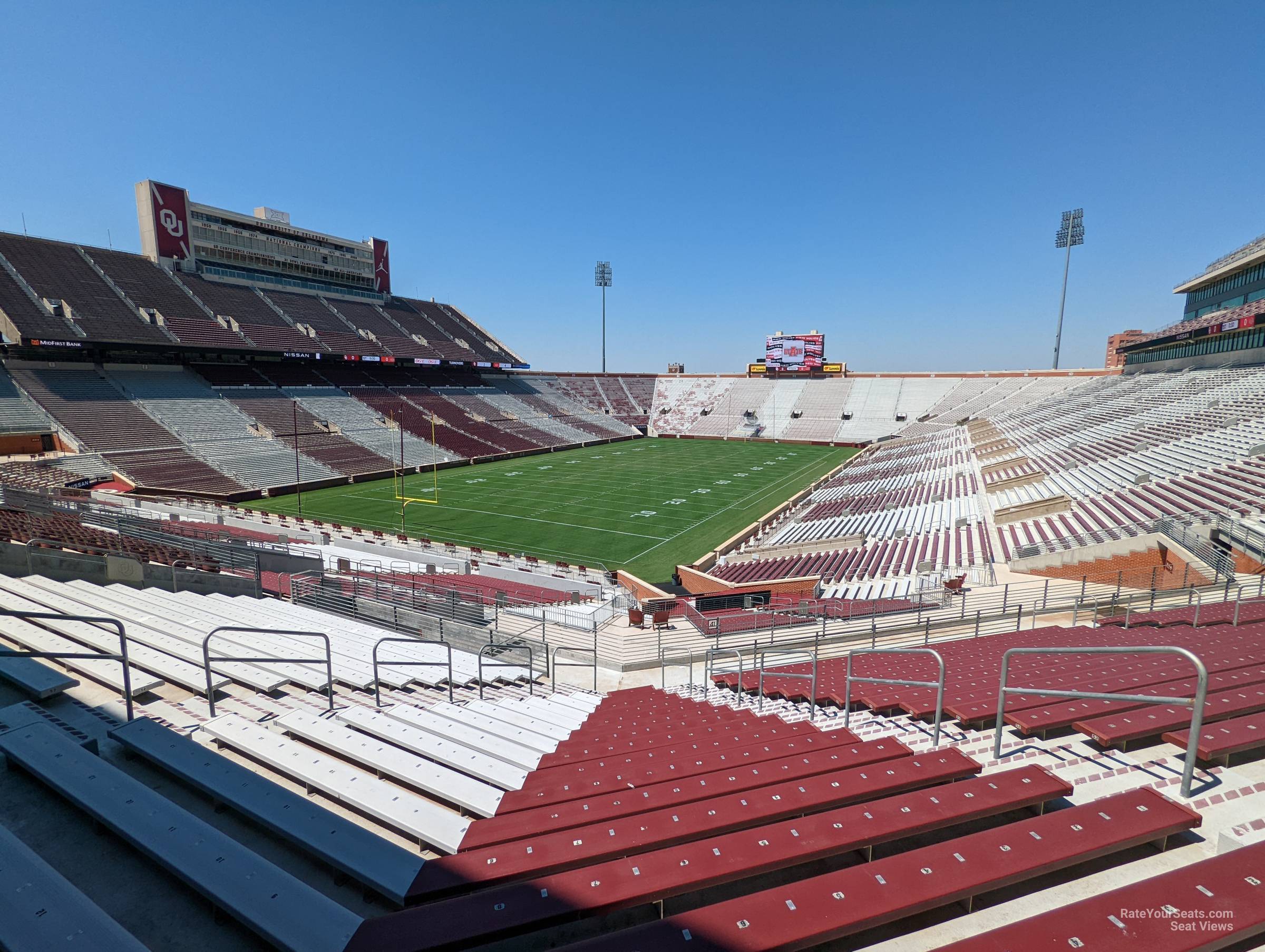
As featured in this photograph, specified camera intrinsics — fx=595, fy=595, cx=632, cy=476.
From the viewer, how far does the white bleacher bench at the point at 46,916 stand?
2426 mm

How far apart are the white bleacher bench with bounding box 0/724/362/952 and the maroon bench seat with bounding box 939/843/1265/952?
2667 millimetres

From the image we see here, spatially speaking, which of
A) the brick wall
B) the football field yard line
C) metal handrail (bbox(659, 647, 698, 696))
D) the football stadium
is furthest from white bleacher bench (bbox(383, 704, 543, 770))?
the football field yard line

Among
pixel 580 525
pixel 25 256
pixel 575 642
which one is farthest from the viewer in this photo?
pixel 25 256

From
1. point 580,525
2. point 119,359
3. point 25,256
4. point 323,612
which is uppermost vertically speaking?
point 25,256

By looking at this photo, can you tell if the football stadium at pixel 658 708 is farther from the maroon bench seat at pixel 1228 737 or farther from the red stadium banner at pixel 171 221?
the red stadium banner at pixel 171 221

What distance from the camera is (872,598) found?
50.8 ft

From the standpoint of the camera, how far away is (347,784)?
3996 millimetres

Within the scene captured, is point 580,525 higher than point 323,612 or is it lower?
lower

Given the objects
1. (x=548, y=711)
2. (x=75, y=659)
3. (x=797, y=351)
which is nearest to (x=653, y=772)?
(x=548, y=711)

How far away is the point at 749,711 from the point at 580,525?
22546mm

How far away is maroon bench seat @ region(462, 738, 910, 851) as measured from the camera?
365cm

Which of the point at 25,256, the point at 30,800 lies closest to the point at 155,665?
the point at 30,800

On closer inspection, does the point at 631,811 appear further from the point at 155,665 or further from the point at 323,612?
the point at 323,612

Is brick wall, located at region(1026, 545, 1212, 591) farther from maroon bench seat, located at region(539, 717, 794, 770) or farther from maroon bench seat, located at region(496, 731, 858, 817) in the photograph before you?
maroon bench seat, located at region(496, 731, 858, 817)
